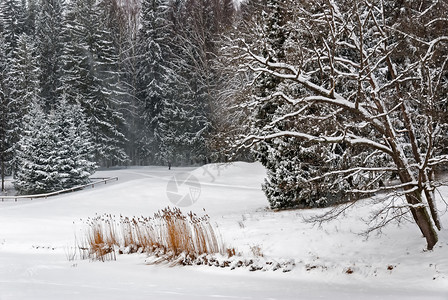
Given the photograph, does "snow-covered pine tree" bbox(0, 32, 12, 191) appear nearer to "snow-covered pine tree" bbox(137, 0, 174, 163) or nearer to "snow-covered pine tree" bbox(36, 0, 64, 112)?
"snow-covered pine tree" bbox(36, 0, 64, 112)

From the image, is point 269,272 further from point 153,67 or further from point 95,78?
point 153,67

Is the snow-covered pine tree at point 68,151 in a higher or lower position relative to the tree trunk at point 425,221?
higher

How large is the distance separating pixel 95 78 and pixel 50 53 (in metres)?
7.61

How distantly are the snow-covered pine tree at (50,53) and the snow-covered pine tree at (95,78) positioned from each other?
2.36 metres

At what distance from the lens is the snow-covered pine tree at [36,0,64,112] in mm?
42188

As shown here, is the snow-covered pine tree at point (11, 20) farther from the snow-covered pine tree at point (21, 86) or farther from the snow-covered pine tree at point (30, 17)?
the snow-covered pine tree at point (21, 86)

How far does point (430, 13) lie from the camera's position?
10.1 meters

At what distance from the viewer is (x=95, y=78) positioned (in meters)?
38.7

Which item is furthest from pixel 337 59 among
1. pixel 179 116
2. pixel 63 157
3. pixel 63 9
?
pixel 63 9

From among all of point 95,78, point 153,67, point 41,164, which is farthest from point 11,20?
point 41,164

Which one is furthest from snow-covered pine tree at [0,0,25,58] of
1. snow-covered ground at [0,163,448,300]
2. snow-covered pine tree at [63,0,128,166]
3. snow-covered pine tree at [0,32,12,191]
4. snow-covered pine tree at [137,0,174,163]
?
snow-covered ground at [0,163,448,300]

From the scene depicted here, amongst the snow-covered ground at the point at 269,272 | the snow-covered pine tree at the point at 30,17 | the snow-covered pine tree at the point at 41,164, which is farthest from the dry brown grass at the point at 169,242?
the snow-covered pine tree at the point at 30,17

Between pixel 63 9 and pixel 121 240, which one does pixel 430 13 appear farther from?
pixel 63 9

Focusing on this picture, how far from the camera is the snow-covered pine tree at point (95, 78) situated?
38.5 m
